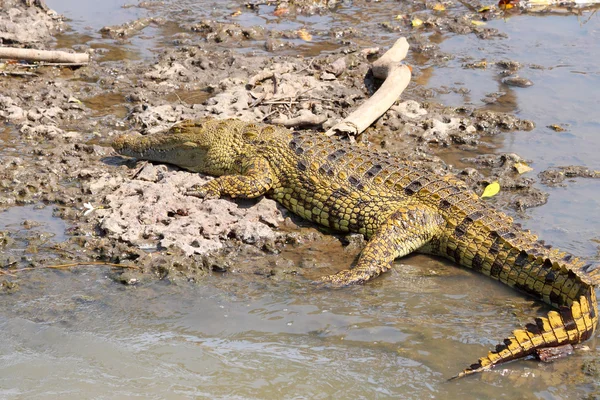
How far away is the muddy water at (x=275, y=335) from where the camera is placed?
4.04m

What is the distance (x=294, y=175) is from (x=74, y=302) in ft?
7.03

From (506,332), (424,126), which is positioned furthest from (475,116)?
(506,332)

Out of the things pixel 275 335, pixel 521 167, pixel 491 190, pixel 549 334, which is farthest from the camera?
pixel 521 167

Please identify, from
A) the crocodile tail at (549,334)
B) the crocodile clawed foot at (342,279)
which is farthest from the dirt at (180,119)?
the crocodile tail at (549,334)

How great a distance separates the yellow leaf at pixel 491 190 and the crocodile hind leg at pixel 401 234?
114 centimetres

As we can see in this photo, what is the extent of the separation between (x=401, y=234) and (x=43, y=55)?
5692 mm

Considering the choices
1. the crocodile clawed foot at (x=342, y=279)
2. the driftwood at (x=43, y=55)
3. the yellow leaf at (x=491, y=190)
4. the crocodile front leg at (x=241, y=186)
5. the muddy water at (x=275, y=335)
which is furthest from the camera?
the driftwood at (x=43, y=55)

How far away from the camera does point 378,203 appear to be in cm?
577

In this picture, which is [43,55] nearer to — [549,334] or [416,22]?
[416,22]

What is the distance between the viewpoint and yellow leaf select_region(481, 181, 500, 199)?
6.52 metres

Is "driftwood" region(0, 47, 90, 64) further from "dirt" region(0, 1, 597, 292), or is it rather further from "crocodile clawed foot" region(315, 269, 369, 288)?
"crocodile clawed foot" region(315, 269, 369, 288)

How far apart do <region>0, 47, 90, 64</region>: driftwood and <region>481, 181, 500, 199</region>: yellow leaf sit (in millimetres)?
5474

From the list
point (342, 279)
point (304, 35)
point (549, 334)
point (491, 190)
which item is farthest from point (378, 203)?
point (304, 35)

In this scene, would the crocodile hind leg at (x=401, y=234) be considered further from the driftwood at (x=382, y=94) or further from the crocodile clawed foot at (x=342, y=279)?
A: the driftwood at (x=382, y=94)
